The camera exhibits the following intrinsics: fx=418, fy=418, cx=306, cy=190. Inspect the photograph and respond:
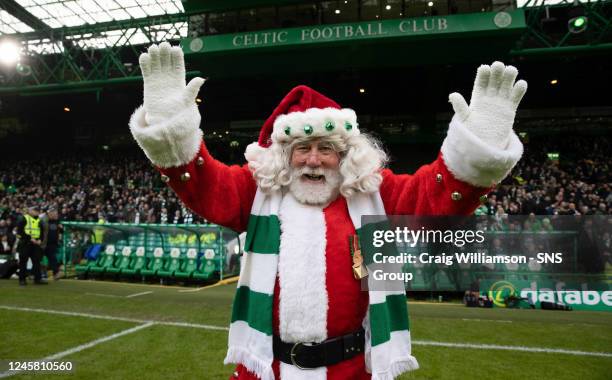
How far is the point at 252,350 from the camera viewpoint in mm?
1806

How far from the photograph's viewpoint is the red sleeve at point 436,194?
160 centimetres

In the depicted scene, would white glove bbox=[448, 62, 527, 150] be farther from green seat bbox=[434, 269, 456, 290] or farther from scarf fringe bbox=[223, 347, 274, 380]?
green seat bbox=[434, 269, 456, 290]

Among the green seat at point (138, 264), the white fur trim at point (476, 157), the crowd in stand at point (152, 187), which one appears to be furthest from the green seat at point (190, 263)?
the white fur trim at point (476, 157)

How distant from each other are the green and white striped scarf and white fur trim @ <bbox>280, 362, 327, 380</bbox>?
0.07m

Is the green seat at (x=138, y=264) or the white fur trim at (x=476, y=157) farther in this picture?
the green seat at (x=138, y=264)

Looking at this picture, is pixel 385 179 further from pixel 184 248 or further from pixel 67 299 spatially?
pixel 184 248

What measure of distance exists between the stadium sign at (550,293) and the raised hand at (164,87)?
4369mm

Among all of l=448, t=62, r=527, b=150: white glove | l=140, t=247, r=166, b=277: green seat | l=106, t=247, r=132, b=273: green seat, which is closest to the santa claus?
l=448, t=62, r=527, b=150: white glove

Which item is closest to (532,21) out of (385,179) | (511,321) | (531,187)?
(531,187)

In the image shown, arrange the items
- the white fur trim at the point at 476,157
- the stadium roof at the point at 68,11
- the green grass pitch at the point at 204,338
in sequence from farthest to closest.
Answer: the stadium roof at the point at 68,11 → the green grass pitch at the point at 204,338 → the white fur trim at the point at 476,157

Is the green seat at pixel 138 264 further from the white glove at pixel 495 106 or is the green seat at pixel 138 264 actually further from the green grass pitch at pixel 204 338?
the white glove at pixel 495 106

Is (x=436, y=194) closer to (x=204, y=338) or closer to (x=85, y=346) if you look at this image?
(x=204, y=338)

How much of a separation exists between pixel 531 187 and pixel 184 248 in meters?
10.4

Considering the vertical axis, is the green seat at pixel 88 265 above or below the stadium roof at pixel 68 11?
below
